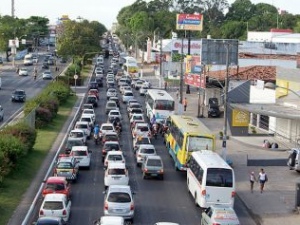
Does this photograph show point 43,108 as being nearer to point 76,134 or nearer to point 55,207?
point 76,134

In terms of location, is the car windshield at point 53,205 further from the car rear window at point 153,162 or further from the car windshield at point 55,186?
the car rear window at point 153,162

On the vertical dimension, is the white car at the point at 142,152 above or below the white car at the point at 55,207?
below

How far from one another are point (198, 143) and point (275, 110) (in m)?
14.9

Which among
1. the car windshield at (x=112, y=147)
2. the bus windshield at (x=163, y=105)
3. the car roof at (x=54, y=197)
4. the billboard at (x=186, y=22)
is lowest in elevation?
the car windshield at (x=112, y=147)

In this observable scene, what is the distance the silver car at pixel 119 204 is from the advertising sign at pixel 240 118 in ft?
88.1

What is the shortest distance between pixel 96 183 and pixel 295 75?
84.3 ft

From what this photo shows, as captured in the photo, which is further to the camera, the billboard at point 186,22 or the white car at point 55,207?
the billboard at point 186,22

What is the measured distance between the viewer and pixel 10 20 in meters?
183

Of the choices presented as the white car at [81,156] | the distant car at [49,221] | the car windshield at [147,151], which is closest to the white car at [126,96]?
the car windshield at [147,151]

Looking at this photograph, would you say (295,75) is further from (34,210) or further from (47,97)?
(34,210)

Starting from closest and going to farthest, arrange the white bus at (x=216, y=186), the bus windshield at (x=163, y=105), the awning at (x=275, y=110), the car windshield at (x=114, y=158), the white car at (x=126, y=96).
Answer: the white bus at (x=216, y=186) < the car windshield at (x=114, y=158) < the awning at (x=275, y=110) < the bus windshield at (x=163, y=105) < the white car at (x=126, y=96)

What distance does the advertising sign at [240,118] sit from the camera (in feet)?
179

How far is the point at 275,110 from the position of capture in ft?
170

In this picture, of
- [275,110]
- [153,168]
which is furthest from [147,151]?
[275,110]
